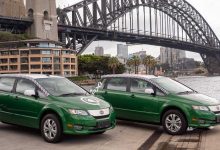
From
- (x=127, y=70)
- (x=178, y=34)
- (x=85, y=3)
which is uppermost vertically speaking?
(x=85, y=3)

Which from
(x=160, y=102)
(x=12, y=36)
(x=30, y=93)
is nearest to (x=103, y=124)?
(x=30, y=93)

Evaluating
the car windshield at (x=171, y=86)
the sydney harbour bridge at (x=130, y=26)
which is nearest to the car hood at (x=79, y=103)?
the car windshield at (x=171, y=86)

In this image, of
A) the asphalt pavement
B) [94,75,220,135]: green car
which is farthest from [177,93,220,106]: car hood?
the asphalt pavement

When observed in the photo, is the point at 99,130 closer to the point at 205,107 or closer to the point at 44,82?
the point at 44,82

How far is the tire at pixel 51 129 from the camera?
861 centimetres

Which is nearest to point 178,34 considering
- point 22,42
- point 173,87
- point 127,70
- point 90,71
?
point 127,70

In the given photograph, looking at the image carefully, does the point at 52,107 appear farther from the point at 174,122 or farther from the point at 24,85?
the point at 174,122

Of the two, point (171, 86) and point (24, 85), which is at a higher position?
point (24, 85)

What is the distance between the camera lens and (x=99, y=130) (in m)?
8.68

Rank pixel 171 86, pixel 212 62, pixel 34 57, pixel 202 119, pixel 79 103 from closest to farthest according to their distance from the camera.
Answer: pixel 79 103
pixel 202 119
pixel 171 86
pixel 34 57
pixel 212 62

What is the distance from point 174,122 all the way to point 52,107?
3029 mm

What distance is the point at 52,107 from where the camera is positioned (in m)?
8.70

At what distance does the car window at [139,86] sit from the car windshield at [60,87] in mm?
1649

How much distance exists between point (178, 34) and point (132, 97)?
118350 millimetres
